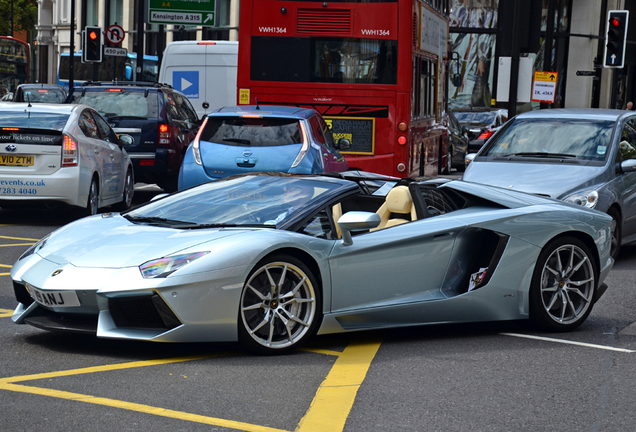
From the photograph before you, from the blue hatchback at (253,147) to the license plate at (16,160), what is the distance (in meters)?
1.82

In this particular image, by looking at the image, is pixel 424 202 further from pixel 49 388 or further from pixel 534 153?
pixel 534 153

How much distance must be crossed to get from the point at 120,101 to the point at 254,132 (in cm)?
482

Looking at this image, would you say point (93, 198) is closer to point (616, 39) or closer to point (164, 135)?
point (164, 135)

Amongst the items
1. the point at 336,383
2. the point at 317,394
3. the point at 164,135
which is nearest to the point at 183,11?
the point at 164,135

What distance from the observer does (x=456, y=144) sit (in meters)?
23.7

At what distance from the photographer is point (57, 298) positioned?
5.38 metres

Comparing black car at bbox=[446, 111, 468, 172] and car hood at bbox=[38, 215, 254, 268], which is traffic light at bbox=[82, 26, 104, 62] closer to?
black car at bbox=[446, 111, 468, 172]

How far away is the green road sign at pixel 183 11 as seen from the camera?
2473cm

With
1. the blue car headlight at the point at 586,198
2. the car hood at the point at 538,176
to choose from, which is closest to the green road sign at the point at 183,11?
the car hood at the point at 538,176

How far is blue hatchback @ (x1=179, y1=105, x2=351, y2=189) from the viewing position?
11102mm

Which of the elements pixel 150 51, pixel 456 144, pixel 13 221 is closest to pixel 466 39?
pixel 150 51

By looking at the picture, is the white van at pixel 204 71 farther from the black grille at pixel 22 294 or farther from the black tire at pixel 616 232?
the black grille at pixel 22 294

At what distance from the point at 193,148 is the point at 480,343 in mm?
5890

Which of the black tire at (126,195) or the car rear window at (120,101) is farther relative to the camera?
the car rear window at (120,101)
